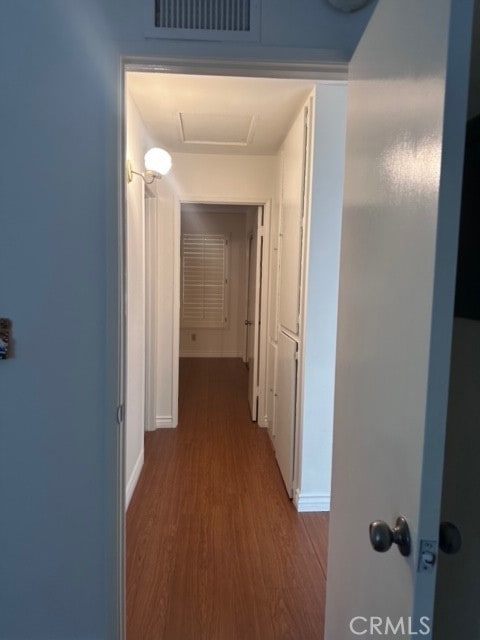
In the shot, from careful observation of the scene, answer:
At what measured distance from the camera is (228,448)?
3244 millimetres

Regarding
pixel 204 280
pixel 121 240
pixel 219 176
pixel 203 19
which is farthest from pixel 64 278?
pixel 204 280

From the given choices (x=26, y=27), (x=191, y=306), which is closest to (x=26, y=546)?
(x=26, y=27)

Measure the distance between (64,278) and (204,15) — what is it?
3.07 feet

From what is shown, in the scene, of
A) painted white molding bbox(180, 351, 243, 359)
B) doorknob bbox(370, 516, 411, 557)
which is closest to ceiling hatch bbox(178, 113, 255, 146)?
doorknob bbox(370, 516, 411, 557)

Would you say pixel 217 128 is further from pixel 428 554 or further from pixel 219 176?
pixel 428 554

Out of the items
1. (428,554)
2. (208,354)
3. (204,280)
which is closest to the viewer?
(428,554)

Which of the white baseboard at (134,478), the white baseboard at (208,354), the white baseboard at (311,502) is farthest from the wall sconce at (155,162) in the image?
the white baseboard at (208,354)

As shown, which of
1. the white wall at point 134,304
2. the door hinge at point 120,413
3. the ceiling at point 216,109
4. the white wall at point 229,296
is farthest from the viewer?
the white wall at point 229,296

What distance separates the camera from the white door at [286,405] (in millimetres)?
2492

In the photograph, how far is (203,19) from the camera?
3.96 feet

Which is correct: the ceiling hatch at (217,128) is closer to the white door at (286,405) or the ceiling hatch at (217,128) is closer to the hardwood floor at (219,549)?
the white door at (286,405)

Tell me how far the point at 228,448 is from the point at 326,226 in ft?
6.54

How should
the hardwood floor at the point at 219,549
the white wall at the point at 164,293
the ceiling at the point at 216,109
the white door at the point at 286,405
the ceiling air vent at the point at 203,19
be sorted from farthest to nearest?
the white wall at the point at 164,293 < the white door at the point at 286,405 < the ceiling at the point at 216,109 < the hardwood floor at the point at 219,549 < the ceiling air vent at the point at 203,19

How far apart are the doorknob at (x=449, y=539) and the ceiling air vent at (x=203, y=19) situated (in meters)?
1.40
